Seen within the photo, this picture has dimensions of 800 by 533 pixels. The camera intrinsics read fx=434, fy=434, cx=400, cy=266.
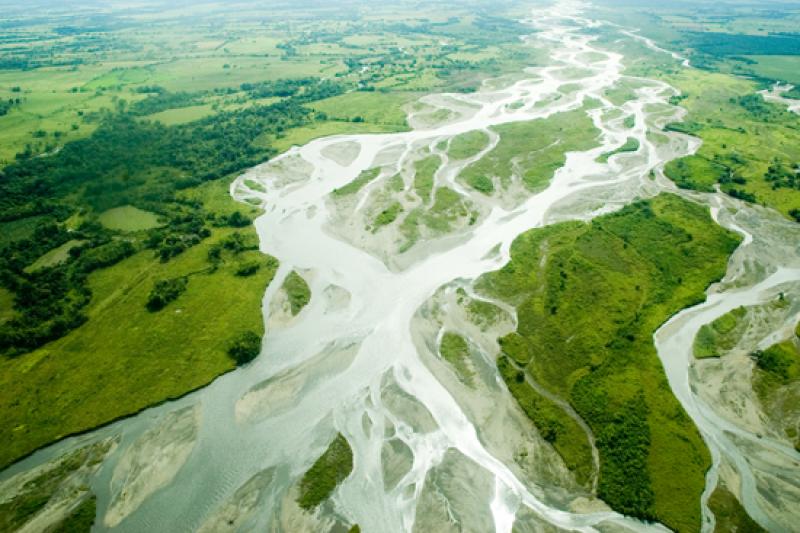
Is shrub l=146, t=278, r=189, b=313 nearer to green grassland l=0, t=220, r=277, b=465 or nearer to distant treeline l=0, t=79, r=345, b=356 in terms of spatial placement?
green grassland l=0, t=220, r=277, b=465

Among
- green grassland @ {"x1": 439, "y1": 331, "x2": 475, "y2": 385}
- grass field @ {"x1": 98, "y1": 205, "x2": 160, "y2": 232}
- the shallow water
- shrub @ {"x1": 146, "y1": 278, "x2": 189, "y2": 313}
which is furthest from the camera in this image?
grass field @ {"x1": 98, "y1": 205, "x2": 160, "y2": 232}

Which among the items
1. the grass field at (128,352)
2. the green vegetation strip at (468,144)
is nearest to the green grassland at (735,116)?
the green vegetation strip at (468,144)

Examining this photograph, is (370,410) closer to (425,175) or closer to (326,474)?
(326,474)

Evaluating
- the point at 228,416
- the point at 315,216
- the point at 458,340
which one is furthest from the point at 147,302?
the point at 458,340

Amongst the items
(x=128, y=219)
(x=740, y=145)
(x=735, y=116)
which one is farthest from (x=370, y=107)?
(x=735, y=116)

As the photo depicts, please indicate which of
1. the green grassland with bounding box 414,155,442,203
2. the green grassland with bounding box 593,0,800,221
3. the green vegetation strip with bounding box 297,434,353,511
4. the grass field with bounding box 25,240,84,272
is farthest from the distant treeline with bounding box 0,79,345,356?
the green grassland with bounding box 593,0,800,221

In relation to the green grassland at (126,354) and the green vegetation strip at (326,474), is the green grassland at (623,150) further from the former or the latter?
the green vegetation strip at (326,474)
